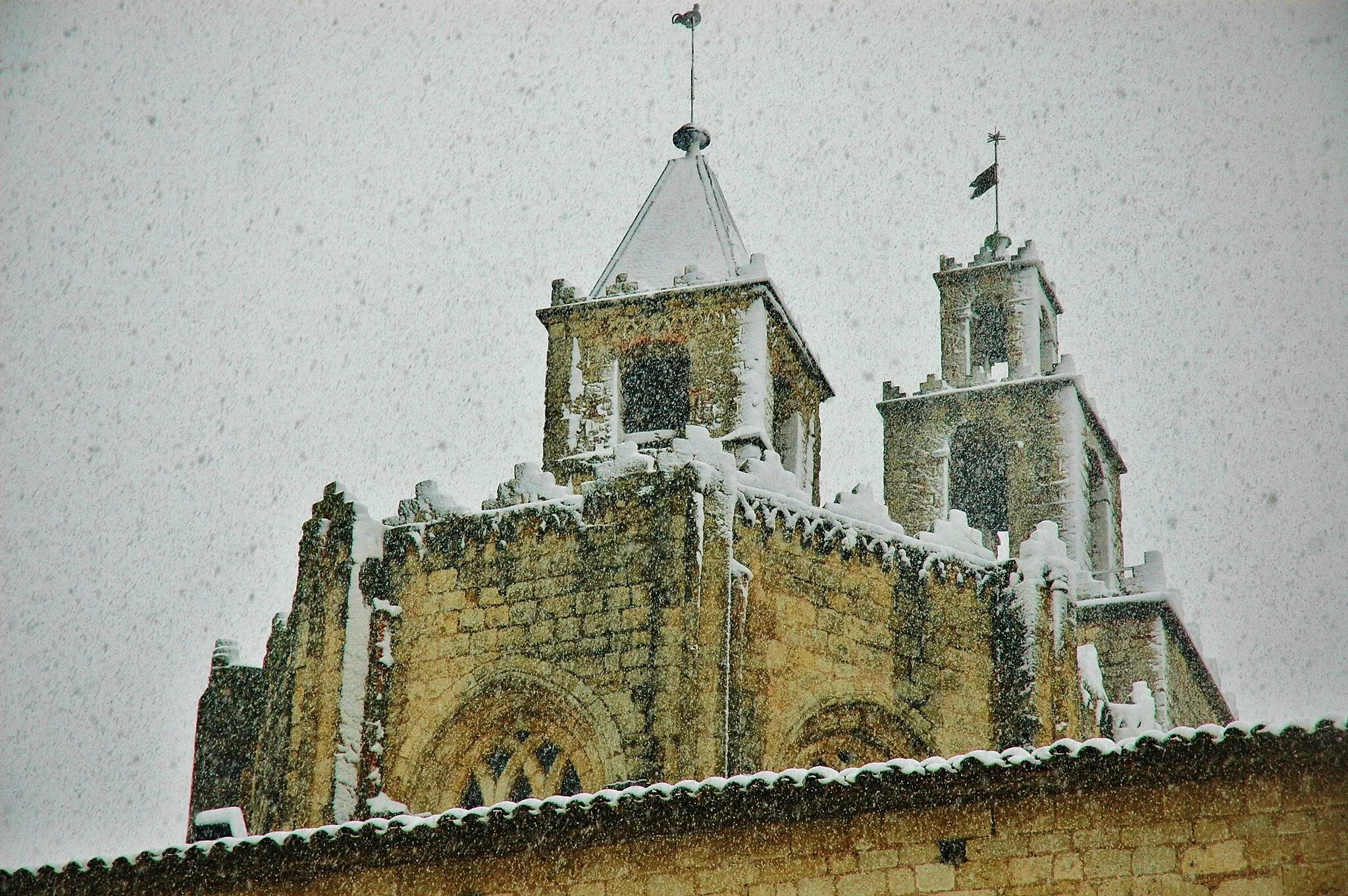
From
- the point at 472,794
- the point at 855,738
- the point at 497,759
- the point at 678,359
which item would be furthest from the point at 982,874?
the point at 678,359

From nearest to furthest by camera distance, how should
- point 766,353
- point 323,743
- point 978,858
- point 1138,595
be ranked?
point 978,858 → point 323,743 → point 766,353 → point 1138,595

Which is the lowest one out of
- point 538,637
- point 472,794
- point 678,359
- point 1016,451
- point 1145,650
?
point 472,794

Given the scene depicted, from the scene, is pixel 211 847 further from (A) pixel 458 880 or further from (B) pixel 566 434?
(B) pixel 566 434

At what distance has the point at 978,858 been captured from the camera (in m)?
10.6

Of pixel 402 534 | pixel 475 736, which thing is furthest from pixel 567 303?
pixel 475 736

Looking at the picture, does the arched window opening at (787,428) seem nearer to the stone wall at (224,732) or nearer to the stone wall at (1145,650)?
the stone wall at (224,732)

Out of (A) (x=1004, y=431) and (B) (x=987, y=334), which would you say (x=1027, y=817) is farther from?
(B) (x=987, y=334)

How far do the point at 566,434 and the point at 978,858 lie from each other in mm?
10923

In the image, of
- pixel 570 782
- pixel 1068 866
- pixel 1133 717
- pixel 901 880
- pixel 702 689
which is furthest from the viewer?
pixel 1133 717

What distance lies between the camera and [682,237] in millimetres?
22047

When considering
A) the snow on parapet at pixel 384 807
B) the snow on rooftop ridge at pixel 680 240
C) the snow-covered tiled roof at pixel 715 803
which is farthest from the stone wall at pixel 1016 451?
the snow-covered tiled roof at pixel 715 803

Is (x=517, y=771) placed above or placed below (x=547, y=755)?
below

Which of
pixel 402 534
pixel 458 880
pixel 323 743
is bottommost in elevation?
pixel 458 880

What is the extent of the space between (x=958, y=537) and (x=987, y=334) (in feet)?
36.4
